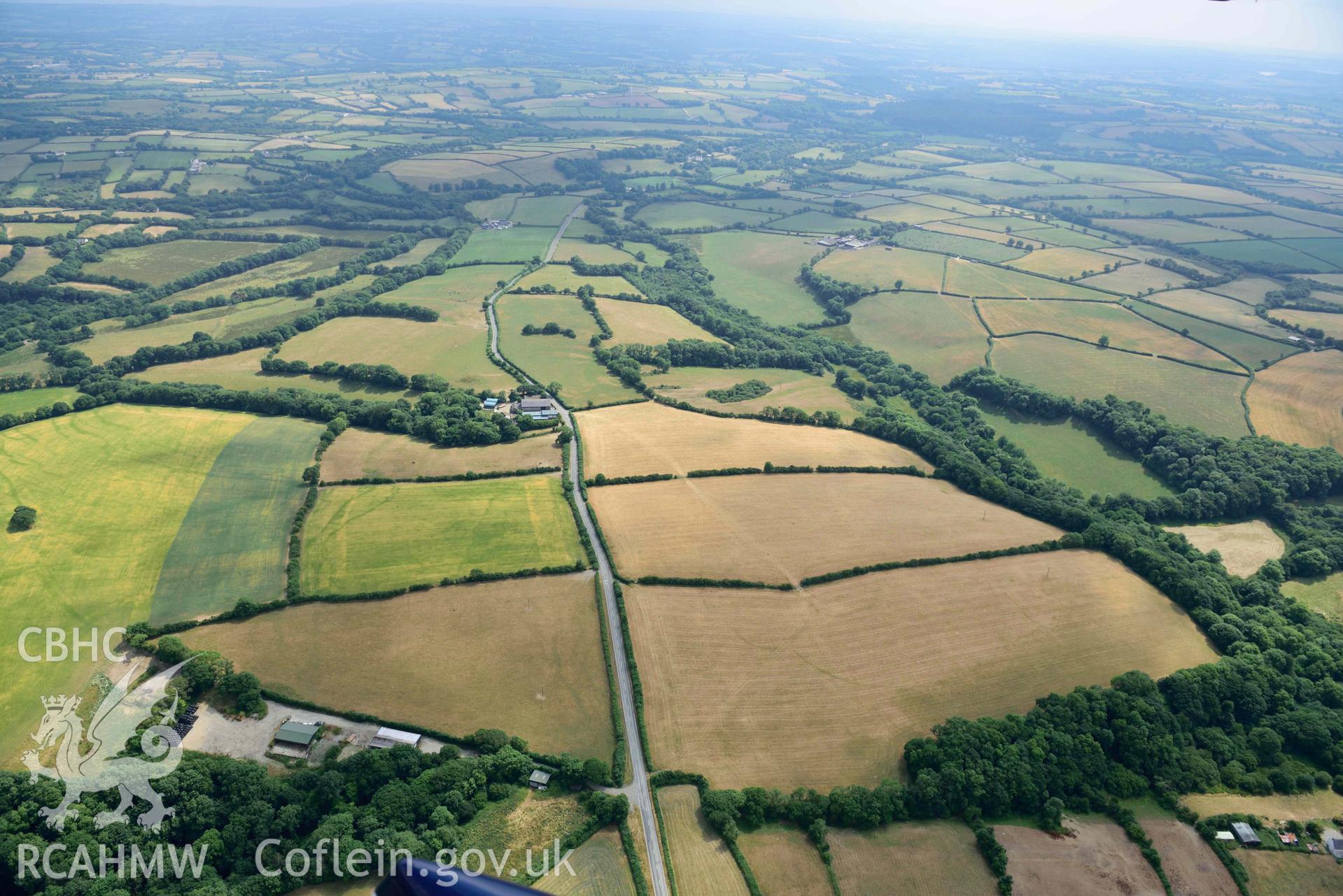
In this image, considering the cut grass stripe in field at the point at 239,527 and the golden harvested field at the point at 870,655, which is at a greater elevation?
the cut grass stripe in field at the point at 239,527

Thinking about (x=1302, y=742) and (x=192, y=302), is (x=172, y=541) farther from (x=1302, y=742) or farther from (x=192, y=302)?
(x=1302, y=742)

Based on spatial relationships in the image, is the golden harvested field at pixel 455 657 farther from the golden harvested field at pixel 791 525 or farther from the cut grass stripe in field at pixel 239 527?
the golden harvested field at pixel 791 525

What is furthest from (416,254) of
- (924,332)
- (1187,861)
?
(1187,861)

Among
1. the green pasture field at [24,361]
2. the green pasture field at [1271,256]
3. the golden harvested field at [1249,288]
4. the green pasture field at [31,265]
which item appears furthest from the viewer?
the green pasture field at [1271,256]

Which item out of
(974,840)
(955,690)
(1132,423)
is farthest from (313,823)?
(1132,423)

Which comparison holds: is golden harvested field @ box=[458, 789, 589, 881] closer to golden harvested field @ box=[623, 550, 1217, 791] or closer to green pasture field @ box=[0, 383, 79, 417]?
golden harvested field @ box=[623, 550, 1217, 791]

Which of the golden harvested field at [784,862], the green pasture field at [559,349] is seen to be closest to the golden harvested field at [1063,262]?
the green pasture field at [559,349]

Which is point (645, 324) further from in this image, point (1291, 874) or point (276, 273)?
point (1291, 874)
